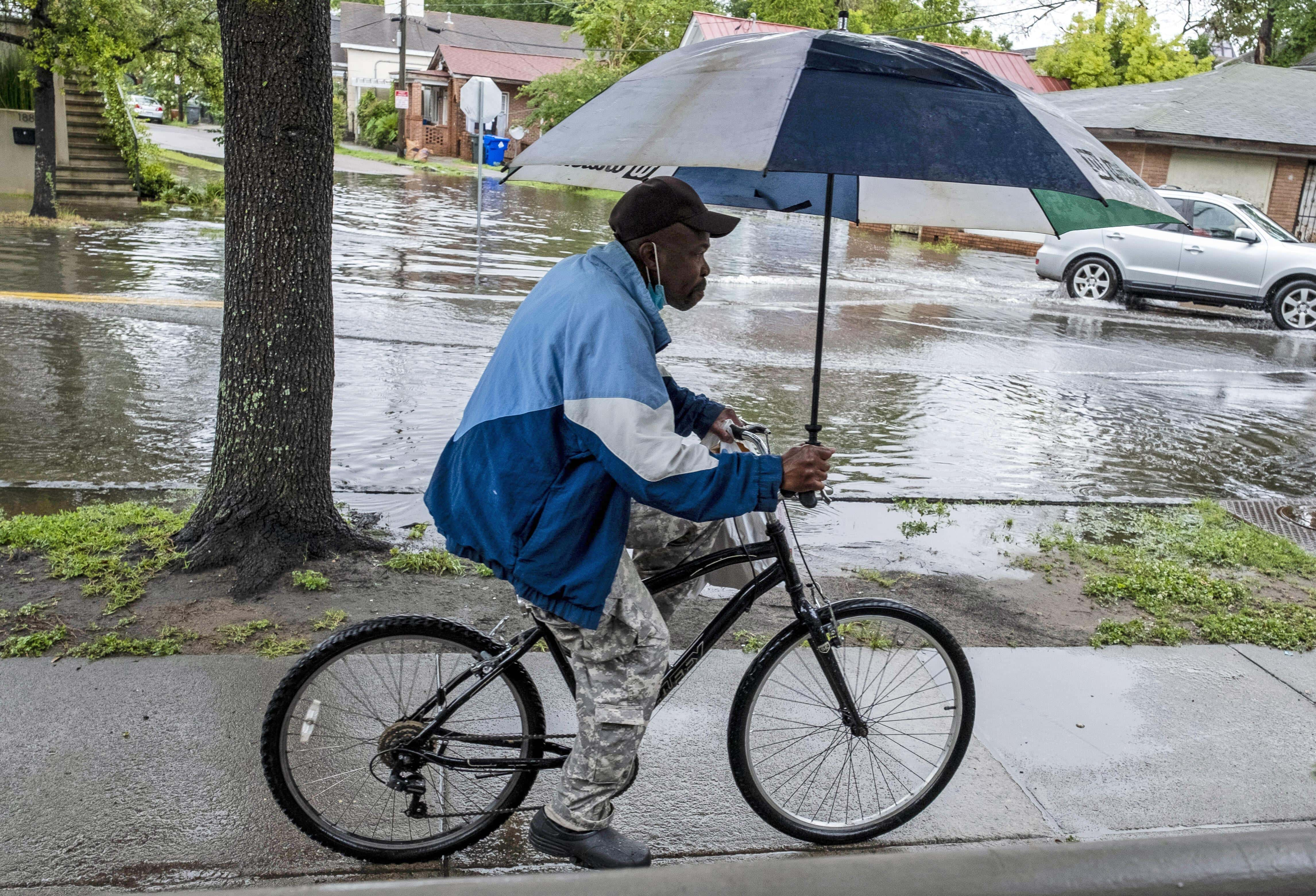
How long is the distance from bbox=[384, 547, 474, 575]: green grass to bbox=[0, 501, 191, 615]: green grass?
875mm

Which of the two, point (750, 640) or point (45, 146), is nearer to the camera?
point (750, 640)

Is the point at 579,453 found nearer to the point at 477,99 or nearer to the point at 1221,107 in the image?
the point at 477,99

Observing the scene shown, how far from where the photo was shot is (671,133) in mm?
2920

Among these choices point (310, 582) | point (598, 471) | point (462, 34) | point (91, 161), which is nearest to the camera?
point (598, 471)

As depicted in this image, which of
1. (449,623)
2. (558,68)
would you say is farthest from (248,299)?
(558,68)

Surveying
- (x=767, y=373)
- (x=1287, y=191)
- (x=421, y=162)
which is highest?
(x=421, y=162)

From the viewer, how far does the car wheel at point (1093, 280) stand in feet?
54.2

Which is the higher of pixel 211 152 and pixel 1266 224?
pixel 211 152

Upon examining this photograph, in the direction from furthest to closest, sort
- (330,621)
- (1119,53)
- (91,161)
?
(1119,53)
(91,161)
(330,621)

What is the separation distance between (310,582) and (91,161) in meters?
19.6

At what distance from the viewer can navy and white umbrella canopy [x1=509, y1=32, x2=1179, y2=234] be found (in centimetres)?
279

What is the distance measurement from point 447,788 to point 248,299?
2.38m

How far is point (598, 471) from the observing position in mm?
2611

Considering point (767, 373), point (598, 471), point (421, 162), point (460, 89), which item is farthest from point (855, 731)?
point (460, 89)
